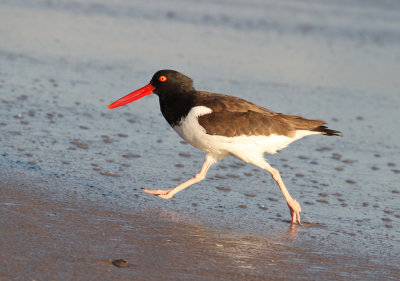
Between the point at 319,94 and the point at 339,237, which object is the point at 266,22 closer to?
the point at 319,94

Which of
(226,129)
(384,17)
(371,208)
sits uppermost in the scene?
(384,17)

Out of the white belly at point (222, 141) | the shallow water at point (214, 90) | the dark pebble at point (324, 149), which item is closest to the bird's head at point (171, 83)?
the white belly at point (222, 141)

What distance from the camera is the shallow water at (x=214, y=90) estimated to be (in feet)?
18.2

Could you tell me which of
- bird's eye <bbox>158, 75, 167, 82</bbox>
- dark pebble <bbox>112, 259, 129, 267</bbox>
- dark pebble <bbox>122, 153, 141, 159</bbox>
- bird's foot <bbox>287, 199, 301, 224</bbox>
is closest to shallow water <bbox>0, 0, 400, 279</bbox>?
dark pebble <bbox>122, 153, 141, 159</bbox>

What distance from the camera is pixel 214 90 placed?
9.60 meters

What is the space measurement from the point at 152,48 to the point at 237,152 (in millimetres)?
6683

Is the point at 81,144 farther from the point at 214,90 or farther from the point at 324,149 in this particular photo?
the point at 214,90

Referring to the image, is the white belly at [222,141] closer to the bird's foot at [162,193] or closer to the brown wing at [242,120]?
the brown wing at [242,120]

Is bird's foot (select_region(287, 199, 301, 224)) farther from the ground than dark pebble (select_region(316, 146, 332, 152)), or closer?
closer

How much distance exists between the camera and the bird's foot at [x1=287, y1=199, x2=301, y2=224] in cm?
541

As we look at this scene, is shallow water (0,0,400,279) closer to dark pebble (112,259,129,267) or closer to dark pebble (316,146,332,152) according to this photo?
dark pebble (316,146,332,152)

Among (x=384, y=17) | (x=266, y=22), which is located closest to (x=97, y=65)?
(x=266, y=22)

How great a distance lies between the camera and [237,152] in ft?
18.3

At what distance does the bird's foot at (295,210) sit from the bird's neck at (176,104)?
117cm
